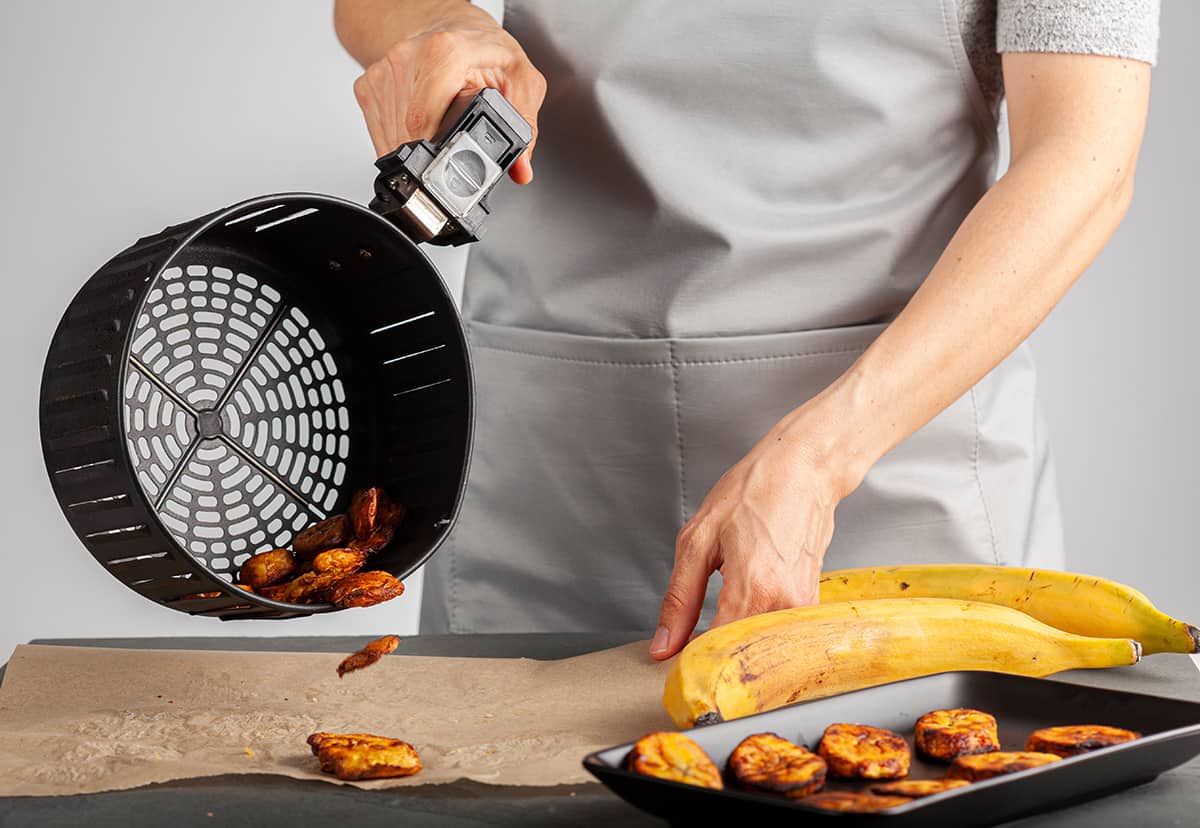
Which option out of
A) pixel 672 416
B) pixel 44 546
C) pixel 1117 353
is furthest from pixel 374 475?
pixel 1117 353

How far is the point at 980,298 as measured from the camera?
1209mm

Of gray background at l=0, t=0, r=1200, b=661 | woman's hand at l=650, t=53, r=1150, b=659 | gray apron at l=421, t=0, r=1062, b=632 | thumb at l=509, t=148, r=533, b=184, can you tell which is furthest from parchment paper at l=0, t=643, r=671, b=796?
gray background at l=0, t=0, r=1200, b=661

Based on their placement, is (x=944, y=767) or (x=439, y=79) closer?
(x=944, y=767)

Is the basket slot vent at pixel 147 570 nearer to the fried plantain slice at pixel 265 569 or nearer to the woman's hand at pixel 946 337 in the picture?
the fried plantain slice at pixel 265 569

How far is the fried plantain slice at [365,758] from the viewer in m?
0.85

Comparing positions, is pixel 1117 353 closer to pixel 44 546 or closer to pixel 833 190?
pixel 833 190

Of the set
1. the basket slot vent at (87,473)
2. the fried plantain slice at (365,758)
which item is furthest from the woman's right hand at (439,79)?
the fried plantain slice at (365,758)

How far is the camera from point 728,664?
0.93 metres

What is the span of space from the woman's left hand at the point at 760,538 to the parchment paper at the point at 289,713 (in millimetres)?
80

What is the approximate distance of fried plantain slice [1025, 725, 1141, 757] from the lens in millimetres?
764

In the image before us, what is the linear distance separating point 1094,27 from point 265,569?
913mm

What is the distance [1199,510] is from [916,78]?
144 centimetres

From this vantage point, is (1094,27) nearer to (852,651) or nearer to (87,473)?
(852,651)

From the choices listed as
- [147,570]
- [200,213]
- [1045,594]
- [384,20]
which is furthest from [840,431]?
[200,213]
